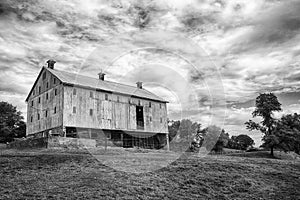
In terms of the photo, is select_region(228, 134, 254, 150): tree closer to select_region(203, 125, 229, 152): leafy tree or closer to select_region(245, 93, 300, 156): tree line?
select_region(203, 125, 229, 152): leafy tree

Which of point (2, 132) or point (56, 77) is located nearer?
point (56, 77)

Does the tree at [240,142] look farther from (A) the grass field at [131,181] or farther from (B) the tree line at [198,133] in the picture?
(A) the grass field at [131,181]

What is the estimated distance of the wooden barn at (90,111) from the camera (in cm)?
3528

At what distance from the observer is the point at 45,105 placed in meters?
38.5

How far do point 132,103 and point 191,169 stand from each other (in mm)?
23825

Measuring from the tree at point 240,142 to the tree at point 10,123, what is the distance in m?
62.1

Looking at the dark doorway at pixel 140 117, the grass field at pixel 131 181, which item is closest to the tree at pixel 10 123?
the dark doorway at pixel 140 117

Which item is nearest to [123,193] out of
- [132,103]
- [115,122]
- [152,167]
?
[152,167]

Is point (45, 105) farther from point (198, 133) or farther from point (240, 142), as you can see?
point (240, 142)

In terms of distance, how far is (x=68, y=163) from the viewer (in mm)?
19141

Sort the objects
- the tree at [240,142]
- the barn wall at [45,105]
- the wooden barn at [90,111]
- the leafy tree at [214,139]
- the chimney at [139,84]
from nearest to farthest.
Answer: the wooden barn at [90,111] → the barn wall at [45,105] → the chimney at [139,84] → the leafy tree at [214,139] → the tree at [240,142]

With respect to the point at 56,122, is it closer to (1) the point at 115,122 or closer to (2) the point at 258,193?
(1) the point at 115,122

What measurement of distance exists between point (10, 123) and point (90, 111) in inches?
1001

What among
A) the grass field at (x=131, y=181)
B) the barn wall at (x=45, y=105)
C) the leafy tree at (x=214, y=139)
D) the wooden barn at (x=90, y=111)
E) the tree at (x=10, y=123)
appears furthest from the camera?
the leafy tree at (x=214, y=139)
